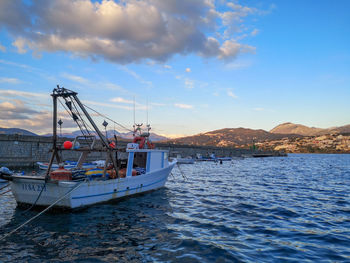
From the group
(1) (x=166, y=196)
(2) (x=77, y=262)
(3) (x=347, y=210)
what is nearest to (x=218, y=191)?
(1) (x=166, y=196)

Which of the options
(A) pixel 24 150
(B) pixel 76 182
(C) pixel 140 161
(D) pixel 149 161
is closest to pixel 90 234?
(B) pixel 76 182

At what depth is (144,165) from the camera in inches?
819

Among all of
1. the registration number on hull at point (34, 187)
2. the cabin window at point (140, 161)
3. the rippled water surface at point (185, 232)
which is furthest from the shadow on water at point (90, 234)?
the cabin window at point (140, 161)

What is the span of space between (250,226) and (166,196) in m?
8.33

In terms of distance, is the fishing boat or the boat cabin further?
the boat cabin

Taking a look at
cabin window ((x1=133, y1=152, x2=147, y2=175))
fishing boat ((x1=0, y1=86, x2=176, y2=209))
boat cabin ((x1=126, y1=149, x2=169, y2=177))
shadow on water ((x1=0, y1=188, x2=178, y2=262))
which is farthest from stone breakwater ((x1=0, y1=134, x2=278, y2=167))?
shadow on water ((x1=0, y1=188, x2=178, y2=262))

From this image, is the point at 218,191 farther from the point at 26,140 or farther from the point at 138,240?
the point at 26,140

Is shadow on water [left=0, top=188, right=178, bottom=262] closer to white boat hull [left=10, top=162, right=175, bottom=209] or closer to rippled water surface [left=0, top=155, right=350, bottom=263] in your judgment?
rippled water surface [left=0, top=155, right=350, bottom=263]

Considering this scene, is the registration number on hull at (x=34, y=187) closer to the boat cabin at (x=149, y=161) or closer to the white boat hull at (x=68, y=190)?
the white boat hull at (x=68, y=190)

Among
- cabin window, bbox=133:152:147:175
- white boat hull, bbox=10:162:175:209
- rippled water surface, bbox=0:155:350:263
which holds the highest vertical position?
cabin window, bbox=133:152:147:175

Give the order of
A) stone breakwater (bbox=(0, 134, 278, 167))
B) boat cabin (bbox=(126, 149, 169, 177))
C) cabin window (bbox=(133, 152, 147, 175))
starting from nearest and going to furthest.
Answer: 1. boat cabin (bbox=(126, 149, 169, 177))
2. cabin window (bbox=(133, 152, 147, 175))
3. stone breakwater (bbox=(0, 134, 278, 167))

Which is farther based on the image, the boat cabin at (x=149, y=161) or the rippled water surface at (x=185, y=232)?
the boat cabin at (x=149, y=161)

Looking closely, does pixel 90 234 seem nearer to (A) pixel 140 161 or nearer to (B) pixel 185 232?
(B) pixel 185 232

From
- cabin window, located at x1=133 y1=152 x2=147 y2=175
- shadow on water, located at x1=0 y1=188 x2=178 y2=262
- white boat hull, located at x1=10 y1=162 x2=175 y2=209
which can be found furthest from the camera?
cabin window, located at x1=133 y1=152 x2=147 y2=175
